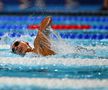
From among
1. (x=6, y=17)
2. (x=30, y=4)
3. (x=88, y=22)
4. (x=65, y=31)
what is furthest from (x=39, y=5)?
(x=65, y=31)

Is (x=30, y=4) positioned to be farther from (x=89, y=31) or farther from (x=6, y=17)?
(x=89, y=31)

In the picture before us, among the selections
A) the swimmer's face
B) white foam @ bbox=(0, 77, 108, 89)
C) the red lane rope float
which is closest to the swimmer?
the swimmer's face

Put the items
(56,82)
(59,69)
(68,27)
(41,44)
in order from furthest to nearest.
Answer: (68,27), (41,44), (59,69), (56,82)

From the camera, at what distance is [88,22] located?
258 inches

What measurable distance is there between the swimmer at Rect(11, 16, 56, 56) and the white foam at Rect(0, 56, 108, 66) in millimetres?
82

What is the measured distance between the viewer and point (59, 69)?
3186mm

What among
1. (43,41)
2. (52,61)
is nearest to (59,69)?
(52,61)

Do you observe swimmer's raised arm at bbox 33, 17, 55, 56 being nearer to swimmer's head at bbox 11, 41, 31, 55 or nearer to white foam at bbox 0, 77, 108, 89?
swimmer's head at bbox 11, 41, 31, 55

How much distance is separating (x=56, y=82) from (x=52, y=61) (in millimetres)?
698

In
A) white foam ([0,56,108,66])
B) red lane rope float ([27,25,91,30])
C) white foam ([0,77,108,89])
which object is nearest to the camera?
white foam ([0,77,108,89])

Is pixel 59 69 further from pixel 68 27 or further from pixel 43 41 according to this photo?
pixel 68 27

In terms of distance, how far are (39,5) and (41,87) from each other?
534 cm

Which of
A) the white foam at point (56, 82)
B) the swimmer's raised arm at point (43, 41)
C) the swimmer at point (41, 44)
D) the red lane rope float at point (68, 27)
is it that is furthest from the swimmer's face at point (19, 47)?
the red lane rope float at point (68, 27)

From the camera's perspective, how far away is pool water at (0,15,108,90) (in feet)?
8.80
